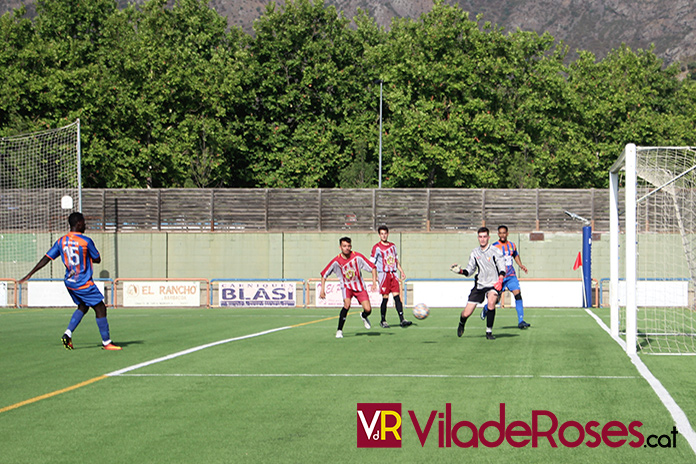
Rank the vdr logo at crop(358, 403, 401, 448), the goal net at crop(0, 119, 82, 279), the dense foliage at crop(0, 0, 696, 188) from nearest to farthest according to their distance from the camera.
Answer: the vdr logo at crop(358, 403, 401, 448) < the goal net at crop(0, 119, 82, 279) < the dense foliage at crop(0, 0, 696, 188)

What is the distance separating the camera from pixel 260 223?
37688mm

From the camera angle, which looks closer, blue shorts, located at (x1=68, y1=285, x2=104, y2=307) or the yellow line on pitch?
the yellow line on pitch

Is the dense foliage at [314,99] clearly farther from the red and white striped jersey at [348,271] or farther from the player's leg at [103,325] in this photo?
the player's leg at [103,325]

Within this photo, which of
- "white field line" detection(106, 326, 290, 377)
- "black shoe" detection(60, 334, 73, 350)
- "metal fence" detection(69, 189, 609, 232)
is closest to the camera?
"white field line" detection(106, 326, 290, 377)

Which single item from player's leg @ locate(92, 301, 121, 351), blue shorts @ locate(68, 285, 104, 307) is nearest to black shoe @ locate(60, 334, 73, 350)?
player's leg @ locate(92, 301, 121, 351)

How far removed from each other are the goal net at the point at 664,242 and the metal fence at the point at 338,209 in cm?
928

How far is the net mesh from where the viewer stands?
47.6ft

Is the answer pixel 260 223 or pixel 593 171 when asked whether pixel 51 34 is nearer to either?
pixel 260 223

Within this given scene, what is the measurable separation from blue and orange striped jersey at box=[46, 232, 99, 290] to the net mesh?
8716mm

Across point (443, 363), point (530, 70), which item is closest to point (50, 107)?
point (530, 70)

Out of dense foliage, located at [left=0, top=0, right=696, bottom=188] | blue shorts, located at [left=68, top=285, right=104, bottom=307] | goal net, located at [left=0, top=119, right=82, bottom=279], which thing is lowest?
blue shorts, located at [left=68, top=285, right=104, bottom=307]

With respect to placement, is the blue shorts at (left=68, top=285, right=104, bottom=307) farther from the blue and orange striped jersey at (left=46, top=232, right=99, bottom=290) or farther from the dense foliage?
the dense foliage

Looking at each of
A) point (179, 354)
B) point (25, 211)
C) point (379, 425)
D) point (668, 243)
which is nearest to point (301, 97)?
point (25, 211)

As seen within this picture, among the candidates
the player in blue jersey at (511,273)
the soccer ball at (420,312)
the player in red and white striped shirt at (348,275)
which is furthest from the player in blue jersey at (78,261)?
the player in blue jersey at (511,273)
